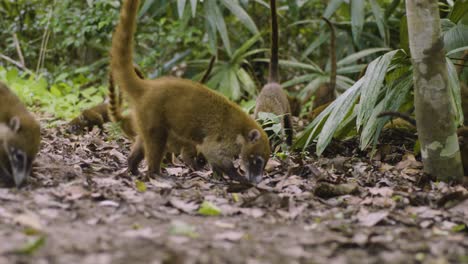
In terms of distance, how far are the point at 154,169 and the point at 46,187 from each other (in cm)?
93

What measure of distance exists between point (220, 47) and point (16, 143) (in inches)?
252

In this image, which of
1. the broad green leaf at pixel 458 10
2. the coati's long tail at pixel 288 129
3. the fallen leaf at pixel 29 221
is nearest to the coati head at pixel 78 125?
the coati's long tail at pixel 288 129

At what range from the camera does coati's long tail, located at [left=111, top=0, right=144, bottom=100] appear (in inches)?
183

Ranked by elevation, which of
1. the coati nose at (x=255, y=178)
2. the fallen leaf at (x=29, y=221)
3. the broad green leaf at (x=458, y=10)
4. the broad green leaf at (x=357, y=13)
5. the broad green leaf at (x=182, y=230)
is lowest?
the coati nose at (x=255, y=178)

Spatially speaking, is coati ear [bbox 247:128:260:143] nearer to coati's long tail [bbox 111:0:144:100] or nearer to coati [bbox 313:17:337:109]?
coati's long tail [bbox 111:0:144:100]

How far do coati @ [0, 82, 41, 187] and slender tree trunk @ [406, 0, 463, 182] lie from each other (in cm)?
262

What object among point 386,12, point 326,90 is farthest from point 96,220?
point 386,12

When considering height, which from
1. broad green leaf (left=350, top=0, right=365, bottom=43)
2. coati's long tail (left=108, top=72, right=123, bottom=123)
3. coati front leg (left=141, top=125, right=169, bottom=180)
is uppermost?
broad green leaf (left=350, top=0, right=365, bottom=43)

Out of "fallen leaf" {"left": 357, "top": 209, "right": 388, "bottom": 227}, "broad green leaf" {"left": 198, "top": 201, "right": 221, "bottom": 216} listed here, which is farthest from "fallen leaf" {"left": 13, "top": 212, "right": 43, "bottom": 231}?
"fallen leaf" {"left": 357, "top": 209, "right": 388, "bottom": 227}

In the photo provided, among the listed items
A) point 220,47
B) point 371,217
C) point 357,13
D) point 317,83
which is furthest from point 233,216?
point 220,47

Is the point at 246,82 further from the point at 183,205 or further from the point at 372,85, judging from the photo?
the point at 183,205

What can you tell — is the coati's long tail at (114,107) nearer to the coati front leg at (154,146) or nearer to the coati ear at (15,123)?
the coati front leg at (154,146)

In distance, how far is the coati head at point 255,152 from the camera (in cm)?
478

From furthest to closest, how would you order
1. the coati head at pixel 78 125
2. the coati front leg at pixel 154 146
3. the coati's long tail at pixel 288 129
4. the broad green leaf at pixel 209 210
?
1. the coati head at pixel 78 125
2. the coati's long tail at pixel 288 129
3. the coati front leg at pixel 154 146
4. the broad green leaf at pixel 209 210
